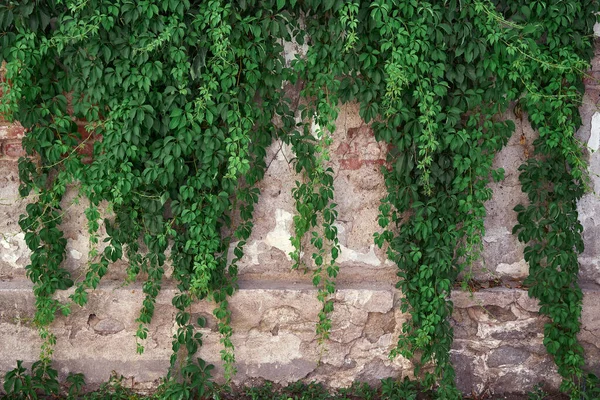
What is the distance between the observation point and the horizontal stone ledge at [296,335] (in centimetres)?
339

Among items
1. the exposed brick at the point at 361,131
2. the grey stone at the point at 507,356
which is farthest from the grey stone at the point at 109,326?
the grey stone at the point at 507,356

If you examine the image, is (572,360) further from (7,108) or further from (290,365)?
(7,108)

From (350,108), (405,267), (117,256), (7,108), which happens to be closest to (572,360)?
(405,267)

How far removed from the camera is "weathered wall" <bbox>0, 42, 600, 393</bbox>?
337 centimetres

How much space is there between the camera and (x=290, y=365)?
347 centimetres

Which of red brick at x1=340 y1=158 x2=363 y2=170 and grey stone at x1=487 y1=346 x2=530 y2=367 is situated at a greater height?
red brick at x1=340 y1=158 x2=363 y2=170

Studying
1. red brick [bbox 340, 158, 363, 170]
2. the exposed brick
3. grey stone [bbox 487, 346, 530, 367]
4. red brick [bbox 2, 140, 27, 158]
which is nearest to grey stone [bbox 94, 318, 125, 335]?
red brick [bbox 2, 140, 27, 158]

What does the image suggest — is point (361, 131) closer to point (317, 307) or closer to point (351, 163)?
point (351, 163)

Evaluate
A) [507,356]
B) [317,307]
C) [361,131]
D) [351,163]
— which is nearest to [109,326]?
[317,307]

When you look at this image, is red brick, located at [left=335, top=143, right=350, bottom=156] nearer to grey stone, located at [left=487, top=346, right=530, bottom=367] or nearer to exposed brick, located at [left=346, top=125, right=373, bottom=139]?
exposed brick, located at [left=346, top=125, right=373, bottom=139]

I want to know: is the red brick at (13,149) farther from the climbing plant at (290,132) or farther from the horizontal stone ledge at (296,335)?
the horizontal stone ledge at (296,335)

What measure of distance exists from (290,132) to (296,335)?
1.09 metres

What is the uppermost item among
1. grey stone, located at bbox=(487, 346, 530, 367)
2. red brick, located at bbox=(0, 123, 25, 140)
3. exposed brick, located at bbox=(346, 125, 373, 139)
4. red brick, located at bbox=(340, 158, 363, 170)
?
exposed brick, located at bbox=(346, 125, 373, 139)

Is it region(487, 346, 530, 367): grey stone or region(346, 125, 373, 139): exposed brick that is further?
region(487, 346, 530, 367): grey stone
